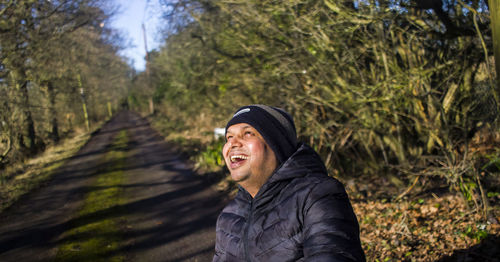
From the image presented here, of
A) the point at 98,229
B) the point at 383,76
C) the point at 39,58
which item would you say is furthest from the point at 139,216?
the point at 39,58

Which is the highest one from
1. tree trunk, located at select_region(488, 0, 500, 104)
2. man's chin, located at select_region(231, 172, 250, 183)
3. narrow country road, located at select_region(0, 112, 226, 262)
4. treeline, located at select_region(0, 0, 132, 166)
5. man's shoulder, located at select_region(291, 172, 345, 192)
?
treeline, located at select_region(0, 0, 132, 166)

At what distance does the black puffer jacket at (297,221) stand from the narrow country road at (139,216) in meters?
3.82

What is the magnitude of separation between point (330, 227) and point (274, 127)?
58cm

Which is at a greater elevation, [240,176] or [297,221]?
[240,176]

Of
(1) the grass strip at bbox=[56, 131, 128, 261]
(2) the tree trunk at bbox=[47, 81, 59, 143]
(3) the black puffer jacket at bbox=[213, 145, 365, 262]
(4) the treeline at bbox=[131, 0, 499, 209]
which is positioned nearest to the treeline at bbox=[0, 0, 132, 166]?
(2) the tree trunk at bbox=[47, 81, 59, 143]

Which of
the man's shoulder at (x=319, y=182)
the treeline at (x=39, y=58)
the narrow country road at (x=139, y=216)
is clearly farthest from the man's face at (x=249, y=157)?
the treeline at (x=39, y=58)

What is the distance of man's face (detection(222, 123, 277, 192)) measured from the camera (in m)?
1.85

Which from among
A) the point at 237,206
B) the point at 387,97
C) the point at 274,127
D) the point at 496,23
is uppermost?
the point at 496,23

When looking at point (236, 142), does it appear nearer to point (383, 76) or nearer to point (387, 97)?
point (387, 97)

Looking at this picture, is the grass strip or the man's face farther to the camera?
the grass strip

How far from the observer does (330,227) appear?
1.50 meters

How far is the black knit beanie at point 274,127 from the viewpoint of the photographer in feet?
6.05

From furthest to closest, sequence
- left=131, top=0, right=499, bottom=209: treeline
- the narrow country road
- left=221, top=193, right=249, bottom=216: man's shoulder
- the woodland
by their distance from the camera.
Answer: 1. the narrow country road
2. left=131, top=0, right=499, bottom=209: treeline
3. the woodland
4. left=221, top=193, right=249, bottom=216: man's shoulder

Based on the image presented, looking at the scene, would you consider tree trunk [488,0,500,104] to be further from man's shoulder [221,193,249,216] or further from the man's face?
man's shoulder [221,193,249,216]
